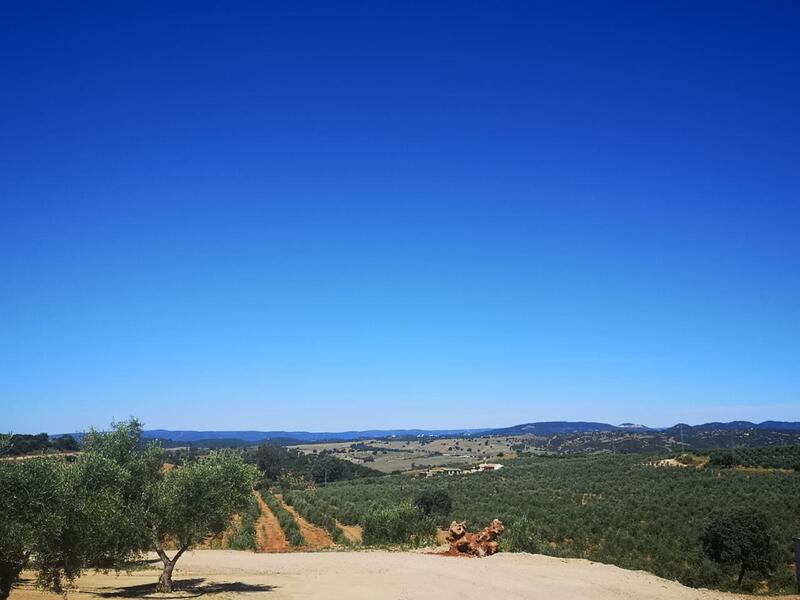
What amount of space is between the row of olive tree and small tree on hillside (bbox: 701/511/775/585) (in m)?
22.3

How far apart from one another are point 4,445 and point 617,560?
98.3 feet

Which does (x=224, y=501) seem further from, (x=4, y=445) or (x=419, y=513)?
(x=419, y=513)

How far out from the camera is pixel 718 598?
23.0m

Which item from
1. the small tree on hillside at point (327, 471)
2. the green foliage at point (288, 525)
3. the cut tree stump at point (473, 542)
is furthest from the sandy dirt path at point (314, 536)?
the small tree on hillside at point (327, 471)

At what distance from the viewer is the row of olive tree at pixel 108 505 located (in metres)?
16.5

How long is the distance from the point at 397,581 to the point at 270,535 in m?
26.0

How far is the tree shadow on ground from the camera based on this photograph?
22.1 metres

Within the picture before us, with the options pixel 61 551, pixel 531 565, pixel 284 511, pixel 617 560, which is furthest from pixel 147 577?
pixel 284 511

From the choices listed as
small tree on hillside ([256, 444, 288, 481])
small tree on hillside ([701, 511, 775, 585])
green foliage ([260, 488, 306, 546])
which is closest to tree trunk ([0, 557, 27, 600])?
green foliage ([260, 488, 306, 546])

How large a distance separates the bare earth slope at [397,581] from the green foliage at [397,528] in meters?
6.42

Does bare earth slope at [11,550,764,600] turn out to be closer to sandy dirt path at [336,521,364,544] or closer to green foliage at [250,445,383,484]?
sandy dirt path at [336,521,364,544]

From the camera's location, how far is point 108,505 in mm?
19594

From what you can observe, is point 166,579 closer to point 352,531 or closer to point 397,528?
point 397,528

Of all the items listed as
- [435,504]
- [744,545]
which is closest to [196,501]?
[744,545]
